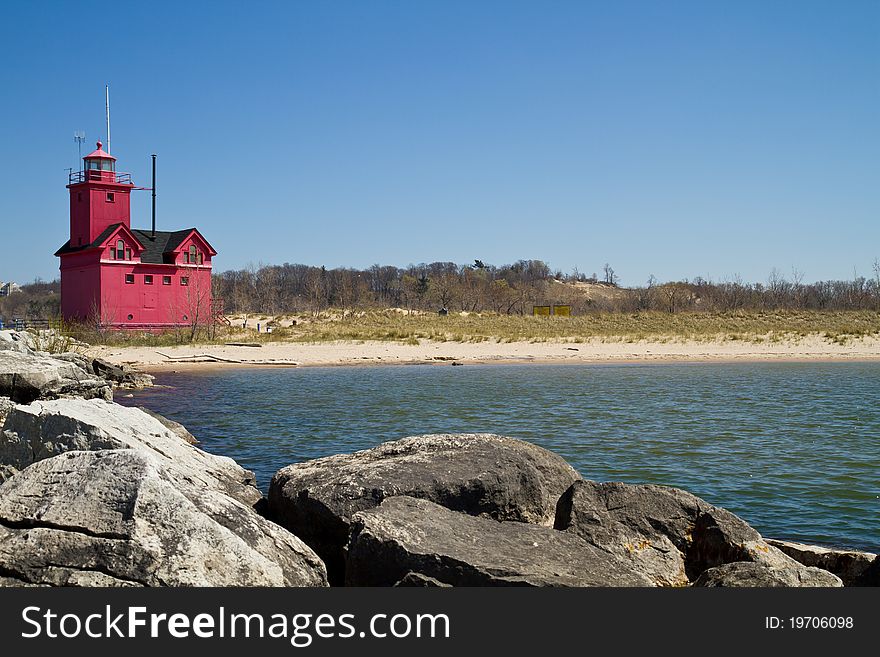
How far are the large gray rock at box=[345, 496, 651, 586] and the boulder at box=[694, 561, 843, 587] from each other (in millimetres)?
500

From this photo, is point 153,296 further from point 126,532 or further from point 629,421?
point 126,532

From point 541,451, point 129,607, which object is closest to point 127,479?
point 129,607

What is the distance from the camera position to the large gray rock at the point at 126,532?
181 inches

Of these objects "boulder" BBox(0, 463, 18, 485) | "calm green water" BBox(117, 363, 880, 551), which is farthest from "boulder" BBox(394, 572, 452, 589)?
"calm green water" BBox(117, 363, 880, 551)

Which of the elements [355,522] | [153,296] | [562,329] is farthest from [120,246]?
[355,522]

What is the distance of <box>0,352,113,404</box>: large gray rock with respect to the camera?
13.8 m

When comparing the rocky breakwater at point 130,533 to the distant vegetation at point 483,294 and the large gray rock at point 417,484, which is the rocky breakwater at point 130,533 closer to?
the large gray rock at point 417,484

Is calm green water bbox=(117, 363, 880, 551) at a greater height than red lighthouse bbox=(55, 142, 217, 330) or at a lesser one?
lesser

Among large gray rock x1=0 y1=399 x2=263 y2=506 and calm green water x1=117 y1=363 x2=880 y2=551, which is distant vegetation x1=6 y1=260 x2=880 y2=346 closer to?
calm green water x1=117 y1=363 x2=880 y2=551

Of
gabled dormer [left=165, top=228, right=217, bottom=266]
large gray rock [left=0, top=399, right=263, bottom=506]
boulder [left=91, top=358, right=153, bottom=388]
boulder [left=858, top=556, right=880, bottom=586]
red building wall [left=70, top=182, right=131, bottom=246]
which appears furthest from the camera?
gabled dormer [left=165, top=228, right=217, bottom=266]

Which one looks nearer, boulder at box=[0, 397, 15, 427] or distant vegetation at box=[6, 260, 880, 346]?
boulder at box=[0, 397, 15, 427]

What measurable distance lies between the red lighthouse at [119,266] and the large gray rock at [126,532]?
37.3 meters

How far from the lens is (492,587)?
16.2 feet

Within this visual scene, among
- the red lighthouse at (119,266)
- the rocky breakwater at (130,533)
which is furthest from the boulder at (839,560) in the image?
the red lighthouse at (119,266)
